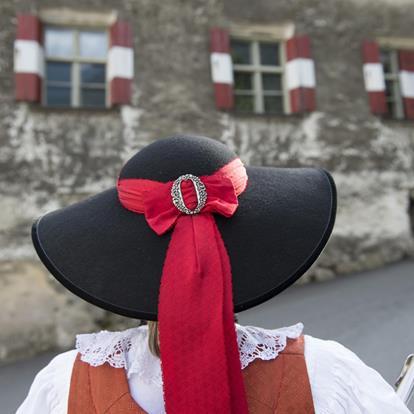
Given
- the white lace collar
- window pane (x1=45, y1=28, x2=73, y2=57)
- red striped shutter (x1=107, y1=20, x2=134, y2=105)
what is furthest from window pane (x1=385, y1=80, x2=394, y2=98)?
the white lace collar

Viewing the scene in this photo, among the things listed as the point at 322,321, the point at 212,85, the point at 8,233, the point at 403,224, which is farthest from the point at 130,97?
the point at 403,224

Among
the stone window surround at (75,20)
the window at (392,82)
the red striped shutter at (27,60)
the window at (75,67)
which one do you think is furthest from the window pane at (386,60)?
the red striped shutter at (27,60)

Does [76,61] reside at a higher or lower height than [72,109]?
higher

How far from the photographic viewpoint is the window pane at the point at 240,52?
7.31m

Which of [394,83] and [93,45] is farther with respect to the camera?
[394,83]

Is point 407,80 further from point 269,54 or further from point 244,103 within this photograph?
point 244,103

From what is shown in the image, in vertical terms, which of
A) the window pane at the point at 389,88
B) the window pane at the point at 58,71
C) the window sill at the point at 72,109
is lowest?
the window sill at the point at 72,109

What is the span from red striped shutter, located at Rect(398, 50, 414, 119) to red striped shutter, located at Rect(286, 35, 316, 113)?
1.75 metres

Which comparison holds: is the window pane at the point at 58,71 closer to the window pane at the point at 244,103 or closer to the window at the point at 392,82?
the window pane at the point at 244,103

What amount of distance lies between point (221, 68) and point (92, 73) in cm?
191

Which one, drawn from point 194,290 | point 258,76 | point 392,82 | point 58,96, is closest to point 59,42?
point 58,96

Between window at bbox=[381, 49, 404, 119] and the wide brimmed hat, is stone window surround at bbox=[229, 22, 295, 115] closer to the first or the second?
window at bbox=[381, 49, 404, 119]

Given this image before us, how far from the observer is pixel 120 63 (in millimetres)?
6395

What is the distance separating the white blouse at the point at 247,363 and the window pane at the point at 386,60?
8.02 m
